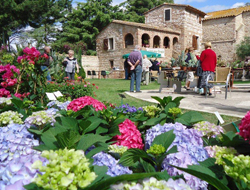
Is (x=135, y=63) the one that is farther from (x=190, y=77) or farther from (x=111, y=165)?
(x=111, y=165)

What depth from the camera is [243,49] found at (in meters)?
29.8

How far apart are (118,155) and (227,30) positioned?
33.9 metres

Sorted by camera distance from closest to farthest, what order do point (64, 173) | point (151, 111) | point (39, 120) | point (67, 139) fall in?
point (64, 173) → point (67, 139) → point (39, 120) → point (151, 111)

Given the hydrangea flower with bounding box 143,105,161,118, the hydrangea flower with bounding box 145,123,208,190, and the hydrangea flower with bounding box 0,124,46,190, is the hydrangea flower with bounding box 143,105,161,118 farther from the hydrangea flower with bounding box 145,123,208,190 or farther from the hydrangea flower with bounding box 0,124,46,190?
the hydrangea flower with bounding box 0,124,46,190

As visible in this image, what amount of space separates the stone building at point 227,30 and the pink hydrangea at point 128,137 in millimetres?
32917

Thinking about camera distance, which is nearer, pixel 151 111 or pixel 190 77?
pixel 151 111

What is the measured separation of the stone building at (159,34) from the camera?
26.5 meters

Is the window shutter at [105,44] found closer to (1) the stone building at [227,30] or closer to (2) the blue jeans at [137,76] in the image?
(1) the stone building at [227,30]

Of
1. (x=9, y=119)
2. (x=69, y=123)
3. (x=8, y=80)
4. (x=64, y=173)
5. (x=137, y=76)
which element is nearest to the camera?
(x=64, y=173)

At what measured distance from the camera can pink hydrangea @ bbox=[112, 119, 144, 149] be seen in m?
1.52

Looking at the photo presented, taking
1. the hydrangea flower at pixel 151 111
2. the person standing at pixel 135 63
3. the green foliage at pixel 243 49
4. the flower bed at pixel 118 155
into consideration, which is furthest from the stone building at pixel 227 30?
the flower bed at pixel 118 155

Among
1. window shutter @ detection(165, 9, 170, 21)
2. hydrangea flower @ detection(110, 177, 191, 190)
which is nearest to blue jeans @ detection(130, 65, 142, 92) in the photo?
hydrangea flower @ detection(110, 177, 191, 190)

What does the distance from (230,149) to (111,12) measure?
1477 inches

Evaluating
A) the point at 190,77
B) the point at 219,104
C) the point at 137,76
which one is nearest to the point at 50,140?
the point at 219,104
